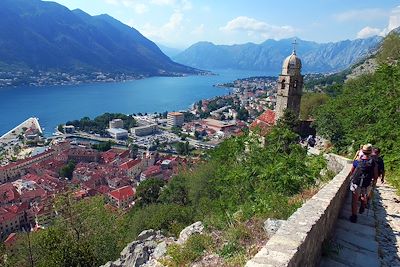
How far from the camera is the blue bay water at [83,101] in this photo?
313 ft

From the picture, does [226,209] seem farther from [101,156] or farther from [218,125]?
[218,125]

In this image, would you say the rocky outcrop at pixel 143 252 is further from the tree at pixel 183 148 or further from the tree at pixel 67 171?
the tree at pixel 183 148

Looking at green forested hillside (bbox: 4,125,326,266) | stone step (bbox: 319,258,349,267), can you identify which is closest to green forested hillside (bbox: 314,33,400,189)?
green forested hillside (bbox: 4,125,326,266)

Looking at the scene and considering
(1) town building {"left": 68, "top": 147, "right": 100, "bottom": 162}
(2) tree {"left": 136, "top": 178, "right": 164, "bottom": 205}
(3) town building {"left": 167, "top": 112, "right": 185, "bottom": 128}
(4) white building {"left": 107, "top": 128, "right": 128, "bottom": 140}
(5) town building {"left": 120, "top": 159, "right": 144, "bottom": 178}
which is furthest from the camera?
(3) town building {"left": 167, "top": 112, "right": 185, "bottom": 128}

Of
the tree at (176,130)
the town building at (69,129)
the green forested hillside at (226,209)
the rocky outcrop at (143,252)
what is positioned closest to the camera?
the green forested hillside at (226,209)

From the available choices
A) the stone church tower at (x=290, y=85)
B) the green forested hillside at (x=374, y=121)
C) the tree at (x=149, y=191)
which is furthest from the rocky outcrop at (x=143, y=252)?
the tree at (x=149, y=191)

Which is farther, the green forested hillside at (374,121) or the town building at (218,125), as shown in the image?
the town building at (218,125)

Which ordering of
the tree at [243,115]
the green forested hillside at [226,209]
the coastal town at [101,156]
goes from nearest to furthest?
the green forested hillside at [226,209]
the coastal town at [101,156]
the tree at [243,115]

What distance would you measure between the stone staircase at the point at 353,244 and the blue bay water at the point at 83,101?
86790mm

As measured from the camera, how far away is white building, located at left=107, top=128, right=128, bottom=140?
79562 mm

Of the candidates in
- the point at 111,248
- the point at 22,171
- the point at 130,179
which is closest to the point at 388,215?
the point at 111,248

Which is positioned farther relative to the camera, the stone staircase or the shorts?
the shorts

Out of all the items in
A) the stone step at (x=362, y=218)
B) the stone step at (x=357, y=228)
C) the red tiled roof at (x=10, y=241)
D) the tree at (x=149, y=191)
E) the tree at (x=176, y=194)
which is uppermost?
the stone step at (x=357, y=228)

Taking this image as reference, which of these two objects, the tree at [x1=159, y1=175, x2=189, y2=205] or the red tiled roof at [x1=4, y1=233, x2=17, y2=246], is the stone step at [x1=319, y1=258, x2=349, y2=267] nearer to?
the tree at [x1=159, y1=175, x2=189, y2=205]
